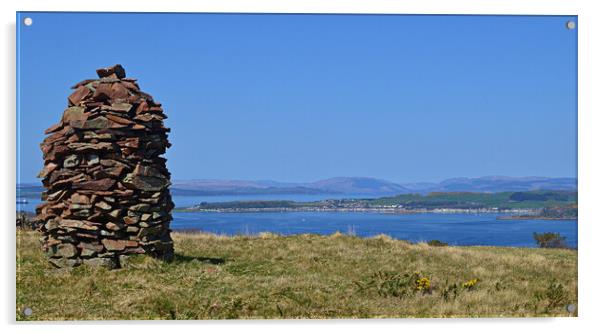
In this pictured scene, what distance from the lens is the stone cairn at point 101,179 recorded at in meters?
13.9

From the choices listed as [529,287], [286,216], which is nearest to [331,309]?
[286,216]

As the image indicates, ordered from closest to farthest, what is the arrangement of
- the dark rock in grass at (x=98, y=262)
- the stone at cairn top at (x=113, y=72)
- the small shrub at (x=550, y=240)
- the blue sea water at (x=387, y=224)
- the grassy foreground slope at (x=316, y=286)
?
the grassy foreground slope at (x=316, y=286), the small shrub at (x=550, y=240), the blue sea water at (x=387, y=224), the dark rock in grass at (x=98, y=262), the stone at cairn top at (x=113, y=72)

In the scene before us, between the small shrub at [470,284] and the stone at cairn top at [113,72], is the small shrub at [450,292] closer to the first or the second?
the small shrub at [470,284]

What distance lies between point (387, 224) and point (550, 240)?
2.73 metres

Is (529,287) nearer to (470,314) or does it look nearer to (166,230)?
(470,314)

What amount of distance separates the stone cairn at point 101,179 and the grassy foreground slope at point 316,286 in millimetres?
422

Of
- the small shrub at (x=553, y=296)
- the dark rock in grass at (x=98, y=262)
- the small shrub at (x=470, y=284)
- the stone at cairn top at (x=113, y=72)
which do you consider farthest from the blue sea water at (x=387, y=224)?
the stone at cairn top at (x=113, y=72)

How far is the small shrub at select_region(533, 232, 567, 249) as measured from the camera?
12891 mm

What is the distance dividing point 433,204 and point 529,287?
212cm

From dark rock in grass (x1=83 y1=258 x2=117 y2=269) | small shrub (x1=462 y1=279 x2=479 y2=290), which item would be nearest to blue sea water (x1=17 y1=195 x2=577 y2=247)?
small shrub (x1=462 y1=279 x2=479 y2=290)

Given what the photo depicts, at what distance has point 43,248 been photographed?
557 inches

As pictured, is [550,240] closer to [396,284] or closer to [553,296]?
[553,296]

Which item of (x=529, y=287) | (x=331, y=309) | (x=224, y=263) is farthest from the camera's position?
(x=224, y=263)

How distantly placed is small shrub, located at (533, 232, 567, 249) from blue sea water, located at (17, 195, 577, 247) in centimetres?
9
